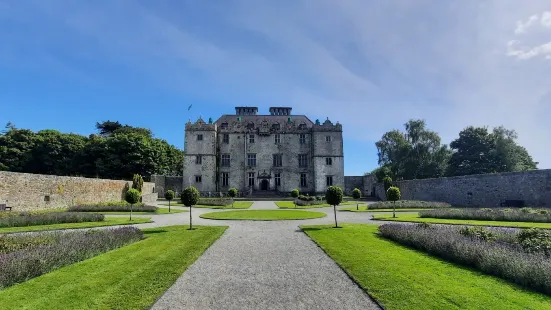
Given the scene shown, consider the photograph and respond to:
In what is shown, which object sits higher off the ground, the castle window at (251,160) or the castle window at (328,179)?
the castle window at (251,160)

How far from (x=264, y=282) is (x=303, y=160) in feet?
151

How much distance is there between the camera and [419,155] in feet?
157

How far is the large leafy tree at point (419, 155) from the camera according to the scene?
4762 centimetres

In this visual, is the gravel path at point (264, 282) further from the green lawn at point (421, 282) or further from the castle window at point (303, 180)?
the castle window at point (303, 180)

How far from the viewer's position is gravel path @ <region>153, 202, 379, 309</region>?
5461mm

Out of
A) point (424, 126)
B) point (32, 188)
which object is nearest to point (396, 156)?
point (424, 126)

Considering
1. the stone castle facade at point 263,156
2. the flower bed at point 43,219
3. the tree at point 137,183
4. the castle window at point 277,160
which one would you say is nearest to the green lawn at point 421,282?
the flower bed at point 43,219

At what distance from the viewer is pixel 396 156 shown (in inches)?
1948

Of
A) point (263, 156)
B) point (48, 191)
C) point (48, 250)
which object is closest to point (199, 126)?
point (263, 156)

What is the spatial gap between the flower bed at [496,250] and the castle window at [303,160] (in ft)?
132

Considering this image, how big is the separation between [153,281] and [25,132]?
56089mm

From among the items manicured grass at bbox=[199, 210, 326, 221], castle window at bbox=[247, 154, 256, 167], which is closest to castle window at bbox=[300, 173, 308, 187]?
castle window at bbox=[247, 154, 256, 167]

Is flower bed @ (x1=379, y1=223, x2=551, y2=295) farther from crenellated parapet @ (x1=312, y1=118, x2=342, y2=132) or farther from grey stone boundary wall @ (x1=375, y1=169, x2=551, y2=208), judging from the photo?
crenellated parapet @ (x1=312, y1=118, x2=342, y2=132)

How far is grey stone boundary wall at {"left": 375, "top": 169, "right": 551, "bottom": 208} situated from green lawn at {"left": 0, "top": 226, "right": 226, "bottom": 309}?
2290 cm
